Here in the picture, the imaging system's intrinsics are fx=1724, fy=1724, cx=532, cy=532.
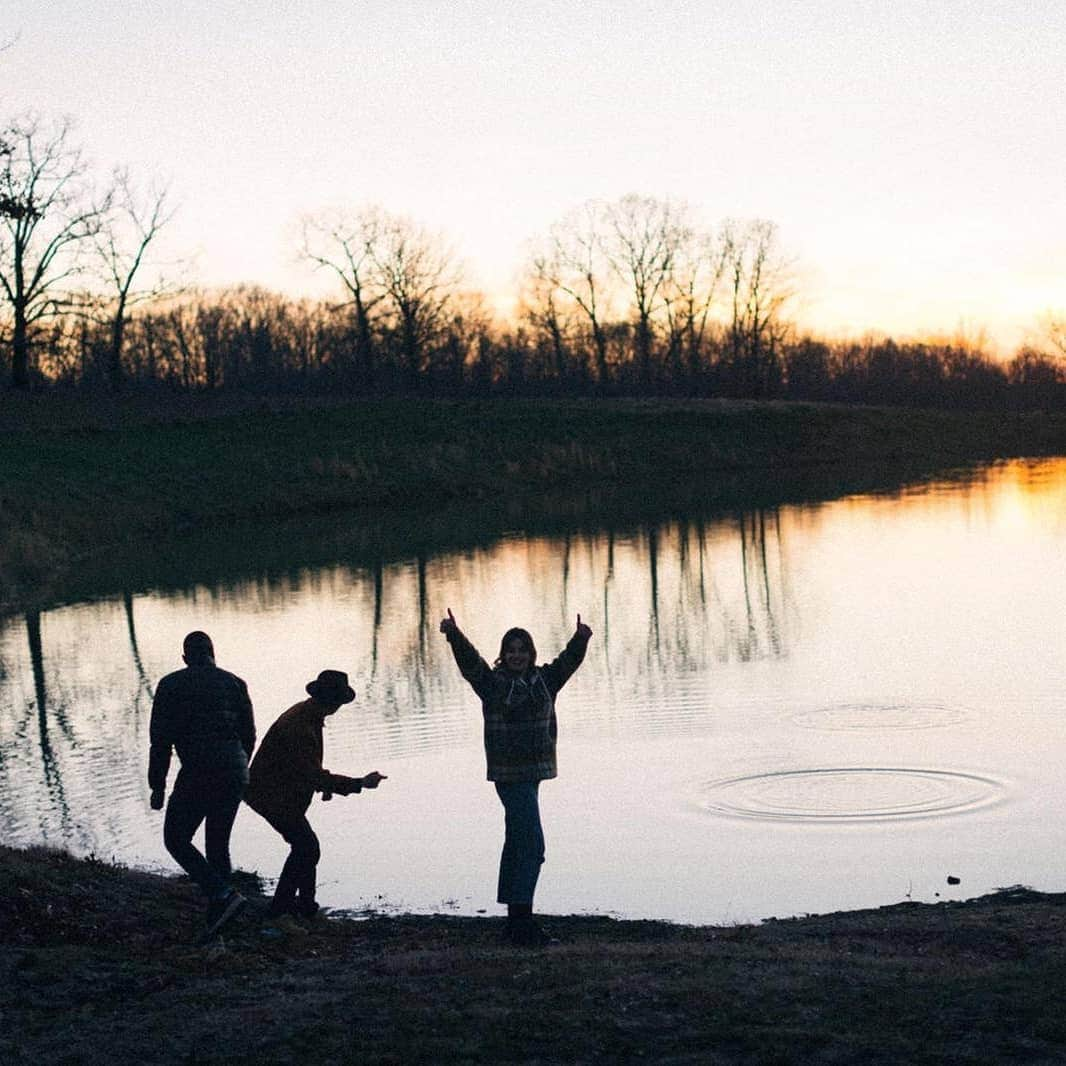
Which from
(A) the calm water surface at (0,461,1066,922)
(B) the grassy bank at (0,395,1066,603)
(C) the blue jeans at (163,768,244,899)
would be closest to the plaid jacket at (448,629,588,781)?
(C) the blue jeans at (163,768,244,899)

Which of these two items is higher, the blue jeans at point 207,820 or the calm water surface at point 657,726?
the blue jeans at point 207,820

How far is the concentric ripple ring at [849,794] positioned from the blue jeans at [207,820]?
16.9 ft

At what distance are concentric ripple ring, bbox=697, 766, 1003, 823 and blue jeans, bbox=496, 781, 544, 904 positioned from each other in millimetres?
4594

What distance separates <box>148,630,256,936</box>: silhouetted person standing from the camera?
9875mm

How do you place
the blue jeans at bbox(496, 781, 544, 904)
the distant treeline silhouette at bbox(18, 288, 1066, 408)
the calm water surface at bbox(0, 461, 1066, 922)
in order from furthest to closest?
1. the distant treeline silhouette at bbox(18, 288, 1066, 408)
2. the calm water surface at bbox(0, 461, 1066, 922)
3. the blue jeans at bbox(496, 781, 544, 904)

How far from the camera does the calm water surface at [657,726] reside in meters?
12.4

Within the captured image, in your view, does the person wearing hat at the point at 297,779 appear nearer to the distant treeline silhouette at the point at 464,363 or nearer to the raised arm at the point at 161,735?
the raised arm at the point at 161,735

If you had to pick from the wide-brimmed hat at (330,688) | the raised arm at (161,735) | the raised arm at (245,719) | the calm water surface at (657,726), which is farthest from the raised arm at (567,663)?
the calm water surface at (657,726)

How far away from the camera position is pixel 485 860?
1293 cm

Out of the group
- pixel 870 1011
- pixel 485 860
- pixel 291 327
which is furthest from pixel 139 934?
pixel 291 327

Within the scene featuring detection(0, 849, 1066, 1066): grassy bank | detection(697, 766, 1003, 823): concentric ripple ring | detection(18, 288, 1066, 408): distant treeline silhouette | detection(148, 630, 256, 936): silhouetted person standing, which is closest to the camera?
detection(0, 849, 1066, 1066): grassy bank

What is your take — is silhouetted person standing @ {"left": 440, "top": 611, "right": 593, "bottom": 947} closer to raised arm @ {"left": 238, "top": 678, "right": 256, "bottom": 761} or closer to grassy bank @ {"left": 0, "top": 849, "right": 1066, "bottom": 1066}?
grassy bank @ {"left": 0, "top": 849, "right": 1066, "bottom": 1066}

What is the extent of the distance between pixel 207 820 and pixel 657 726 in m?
8.42

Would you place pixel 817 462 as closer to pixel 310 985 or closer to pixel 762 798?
pixel 762 798
